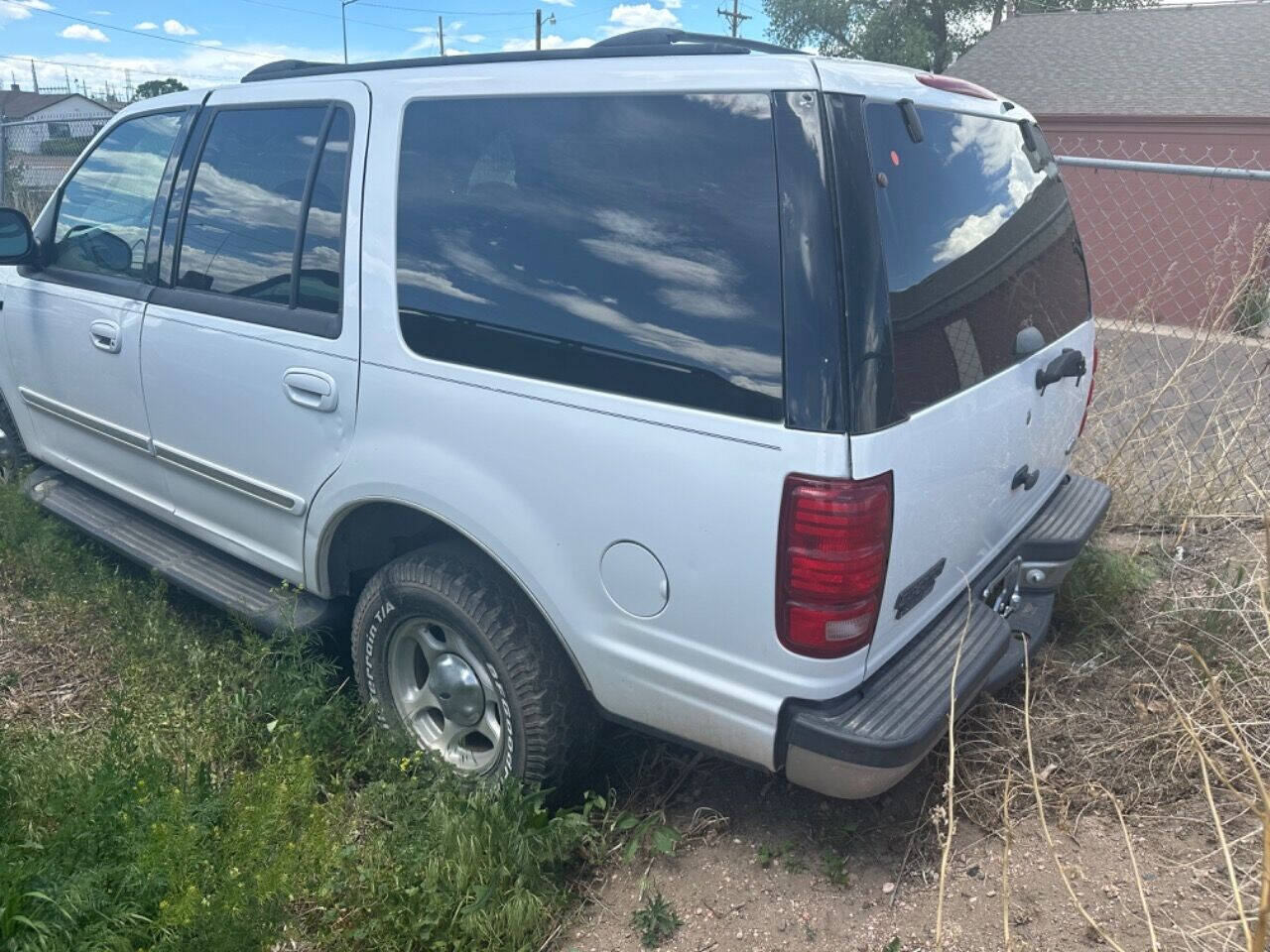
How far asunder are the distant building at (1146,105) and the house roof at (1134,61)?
0.9 inches

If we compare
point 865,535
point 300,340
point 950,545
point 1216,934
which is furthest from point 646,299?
point 1216,934

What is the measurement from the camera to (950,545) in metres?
2.56

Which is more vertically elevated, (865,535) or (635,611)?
(865,535)

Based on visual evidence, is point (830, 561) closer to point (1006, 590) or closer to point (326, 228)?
point (1006, 590)

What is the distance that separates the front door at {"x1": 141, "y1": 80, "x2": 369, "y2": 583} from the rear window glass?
1555mm

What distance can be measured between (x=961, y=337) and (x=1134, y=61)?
20.3 metres

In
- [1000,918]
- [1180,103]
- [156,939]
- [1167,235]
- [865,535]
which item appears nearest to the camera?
[865,535]

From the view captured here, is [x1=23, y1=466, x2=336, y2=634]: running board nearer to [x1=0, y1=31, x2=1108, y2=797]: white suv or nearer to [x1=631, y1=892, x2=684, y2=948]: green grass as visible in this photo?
[x1=0, y1=31, x2=1108, y2=797]: white suv

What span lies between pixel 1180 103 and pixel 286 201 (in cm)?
1859

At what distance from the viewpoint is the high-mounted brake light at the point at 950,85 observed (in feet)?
8.48

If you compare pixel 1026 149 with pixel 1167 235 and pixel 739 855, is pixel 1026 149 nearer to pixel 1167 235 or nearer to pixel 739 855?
pixel 739 855

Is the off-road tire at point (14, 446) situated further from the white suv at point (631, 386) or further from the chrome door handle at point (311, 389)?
the chrome door handle at point (311, 389)

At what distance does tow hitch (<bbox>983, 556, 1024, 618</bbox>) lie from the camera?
9.72ft

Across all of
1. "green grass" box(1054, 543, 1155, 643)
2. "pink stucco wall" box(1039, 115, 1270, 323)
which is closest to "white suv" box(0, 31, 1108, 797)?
"green grass" box(1054, 543, 1155, 643)
